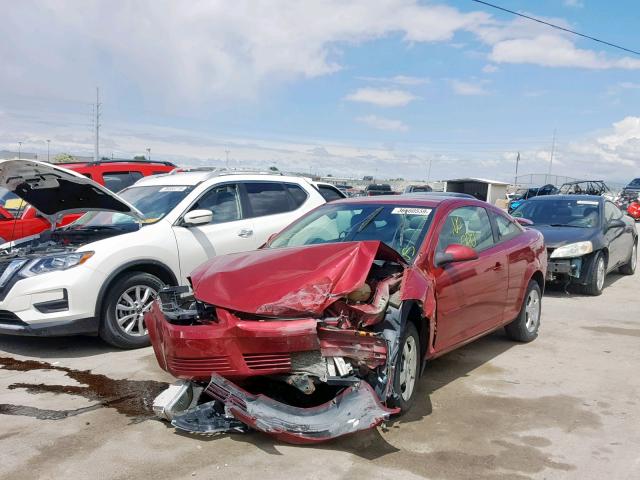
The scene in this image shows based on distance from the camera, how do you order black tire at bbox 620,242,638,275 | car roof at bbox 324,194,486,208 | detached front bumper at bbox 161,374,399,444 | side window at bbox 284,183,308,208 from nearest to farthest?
detached front bumper at bbox 161,374,399,444
car roof at bbox 324,194,486,208
side window at bbox 284,183,308,208
black tire at bbox 620,242,638,275

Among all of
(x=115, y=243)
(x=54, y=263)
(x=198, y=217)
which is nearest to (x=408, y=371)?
(x=198, y=217)

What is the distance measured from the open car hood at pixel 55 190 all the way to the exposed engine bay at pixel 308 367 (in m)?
2.57

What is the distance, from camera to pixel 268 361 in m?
3.74

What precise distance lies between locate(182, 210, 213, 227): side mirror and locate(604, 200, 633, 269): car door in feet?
22.0

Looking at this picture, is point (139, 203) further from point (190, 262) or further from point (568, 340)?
point (568, 340)

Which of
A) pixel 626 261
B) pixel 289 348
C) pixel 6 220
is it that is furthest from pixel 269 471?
pixel 626 261

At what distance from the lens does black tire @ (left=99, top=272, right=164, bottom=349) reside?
19.7ft

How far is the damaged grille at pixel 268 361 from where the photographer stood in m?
3.72

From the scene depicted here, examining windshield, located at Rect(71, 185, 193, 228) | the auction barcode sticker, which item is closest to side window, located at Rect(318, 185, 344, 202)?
windshield, located at Rect(71, 185, 193, 228)

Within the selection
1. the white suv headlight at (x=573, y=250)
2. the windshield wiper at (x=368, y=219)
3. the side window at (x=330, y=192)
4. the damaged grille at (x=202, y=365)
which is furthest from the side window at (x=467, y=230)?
the side window at (x=330, y=192)

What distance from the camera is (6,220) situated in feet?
29.5

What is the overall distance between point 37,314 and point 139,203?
1.97 metres

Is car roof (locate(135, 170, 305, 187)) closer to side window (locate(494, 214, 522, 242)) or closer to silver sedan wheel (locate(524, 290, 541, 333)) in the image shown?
side window (locate(494, 214, 522, 242))

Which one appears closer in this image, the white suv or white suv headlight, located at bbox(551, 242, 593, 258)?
the white suv
